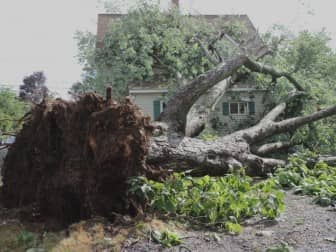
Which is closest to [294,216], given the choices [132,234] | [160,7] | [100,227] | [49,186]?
[132,234]

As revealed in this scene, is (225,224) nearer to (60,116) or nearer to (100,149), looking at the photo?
(100,149)

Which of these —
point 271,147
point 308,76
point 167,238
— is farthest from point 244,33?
point 167,238

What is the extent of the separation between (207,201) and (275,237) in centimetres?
67

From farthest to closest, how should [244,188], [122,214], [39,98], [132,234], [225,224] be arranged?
[39,98], [244,188], [122,214], [225,224], [132,234]

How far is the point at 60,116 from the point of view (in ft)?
11.3

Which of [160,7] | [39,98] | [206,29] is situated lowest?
[39,98]

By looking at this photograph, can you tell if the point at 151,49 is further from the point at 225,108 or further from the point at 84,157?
the point at 84,157

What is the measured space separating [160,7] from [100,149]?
404 inches

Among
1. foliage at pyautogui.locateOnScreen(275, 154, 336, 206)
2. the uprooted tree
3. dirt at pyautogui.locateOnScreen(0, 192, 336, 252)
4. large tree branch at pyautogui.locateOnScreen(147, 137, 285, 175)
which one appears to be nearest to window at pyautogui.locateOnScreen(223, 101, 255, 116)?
foliage at pyautogui.locateOnScreen(275, 154, 336, 206)

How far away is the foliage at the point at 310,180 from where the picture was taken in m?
4.03

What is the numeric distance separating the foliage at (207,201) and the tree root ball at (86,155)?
9.4 inches

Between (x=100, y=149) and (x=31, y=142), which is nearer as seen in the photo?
(x=100, y=149)

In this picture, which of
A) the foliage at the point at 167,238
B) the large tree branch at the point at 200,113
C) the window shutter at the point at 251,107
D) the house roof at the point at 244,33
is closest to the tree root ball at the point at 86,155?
the foliage at the point at 167,238

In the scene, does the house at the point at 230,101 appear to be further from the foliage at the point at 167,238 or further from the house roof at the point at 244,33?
the foliage at the point at 167,238
